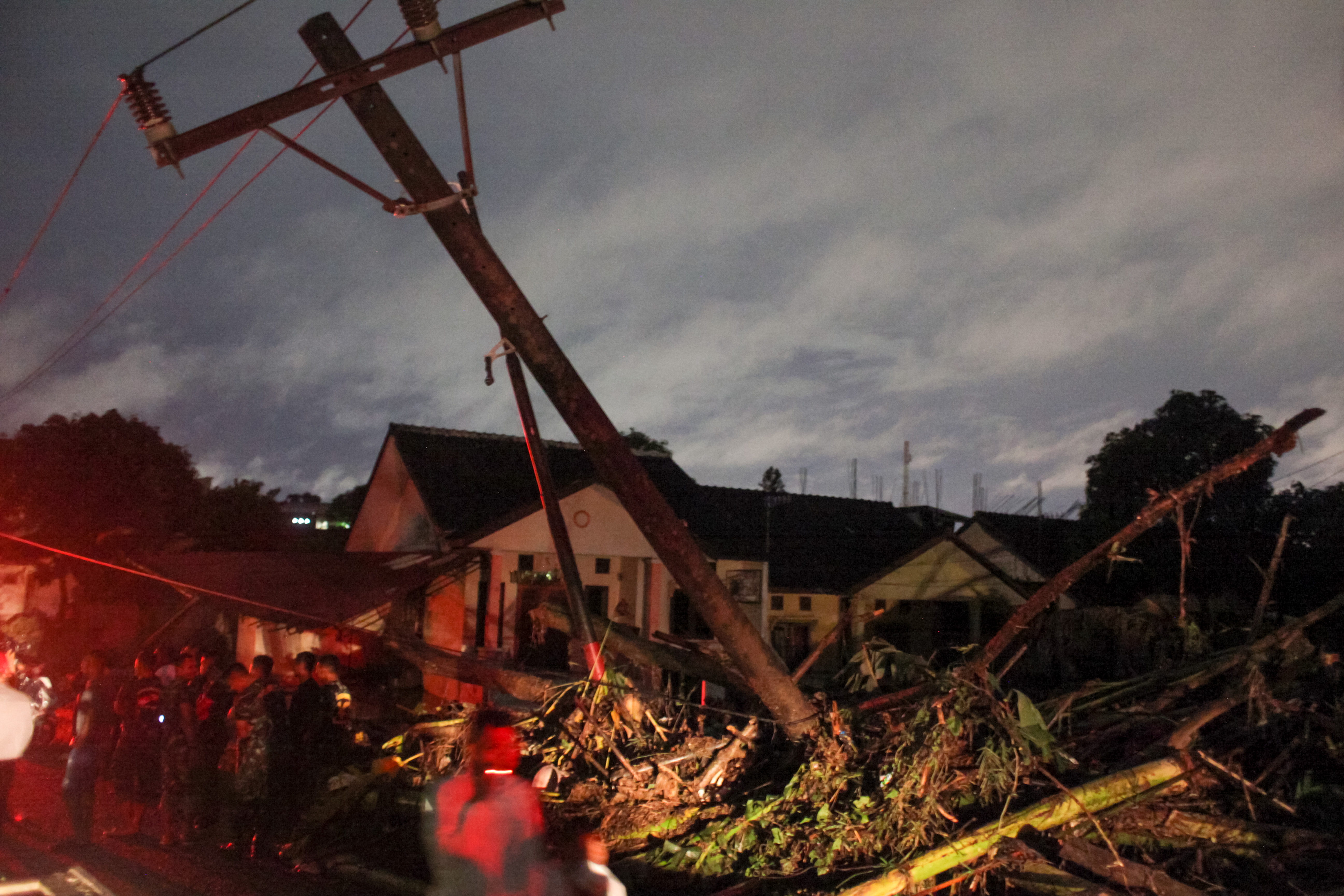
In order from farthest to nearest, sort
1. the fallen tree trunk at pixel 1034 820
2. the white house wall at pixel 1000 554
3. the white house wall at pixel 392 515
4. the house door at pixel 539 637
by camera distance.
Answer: the white house wall at pixel 1000 554
the white house wall at pixel 392 515
the house door at pixel 539 637
the fallen tree trunk at pixel 1034 820

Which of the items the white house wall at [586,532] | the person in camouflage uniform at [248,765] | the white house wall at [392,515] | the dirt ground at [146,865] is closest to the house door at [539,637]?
the white house wall at [586,532]

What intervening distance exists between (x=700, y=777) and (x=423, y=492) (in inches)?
489

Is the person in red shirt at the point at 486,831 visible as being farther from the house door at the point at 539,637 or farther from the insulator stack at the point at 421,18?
the house door at the point at 539,637

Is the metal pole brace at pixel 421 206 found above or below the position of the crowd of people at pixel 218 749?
above

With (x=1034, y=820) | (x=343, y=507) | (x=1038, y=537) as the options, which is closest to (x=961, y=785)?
(x=1034, y=820)

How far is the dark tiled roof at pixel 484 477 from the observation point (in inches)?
672

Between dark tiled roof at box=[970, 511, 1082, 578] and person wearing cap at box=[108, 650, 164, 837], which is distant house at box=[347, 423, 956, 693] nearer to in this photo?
dark tiled roof at box=[970, 511, 1082, 578]

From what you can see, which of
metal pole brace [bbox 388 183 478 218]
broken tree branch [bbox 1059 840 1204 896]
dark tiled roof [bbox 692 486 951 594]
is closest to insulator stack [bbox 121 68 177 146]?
metal pole brace [bbox 388 183 478 218]

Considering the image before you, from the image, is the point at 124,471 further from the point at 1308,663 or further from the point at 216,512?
the point at 1308,663

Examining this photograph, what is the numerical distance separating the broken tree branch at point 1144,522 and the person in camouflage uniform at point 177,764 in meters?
6.73

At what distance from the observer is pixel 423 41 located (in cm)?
612

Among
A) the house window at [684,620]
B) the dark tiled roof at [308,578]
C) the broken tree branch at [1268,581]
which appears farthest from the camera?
the house window at [684,620]

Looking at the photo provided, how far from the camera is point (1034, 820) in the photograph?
18.0ft

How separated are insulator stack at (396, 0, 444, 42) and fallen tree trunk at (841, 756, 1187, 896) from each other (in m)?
6.08
